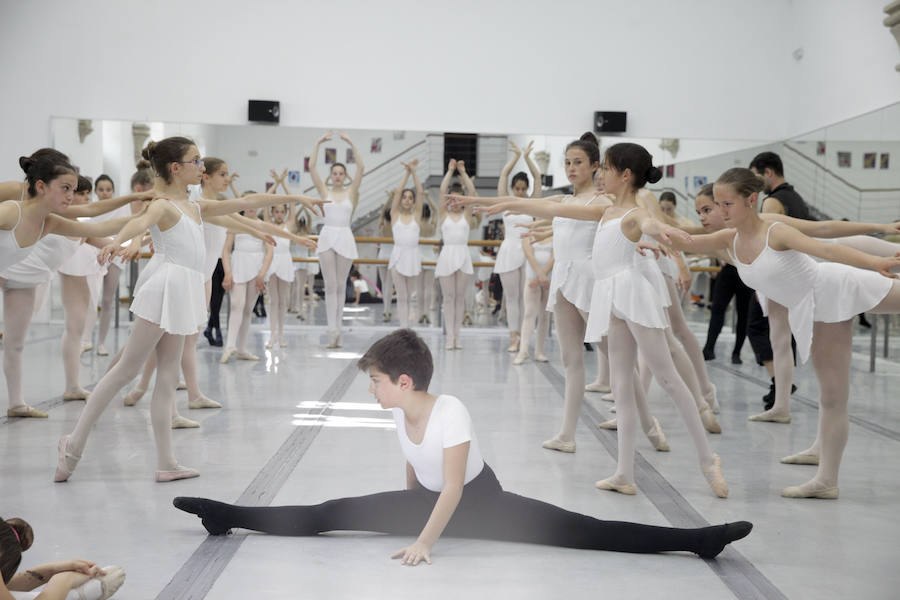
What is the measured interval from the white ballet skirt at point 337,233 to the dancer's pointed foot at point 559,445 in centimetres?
477

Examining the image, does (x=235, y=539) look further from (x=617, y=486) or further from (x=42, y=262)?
(x=42, y=262)

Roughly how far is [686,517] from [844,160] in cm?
709

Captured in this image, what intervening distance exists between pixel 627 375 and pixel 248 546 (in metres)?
1.75

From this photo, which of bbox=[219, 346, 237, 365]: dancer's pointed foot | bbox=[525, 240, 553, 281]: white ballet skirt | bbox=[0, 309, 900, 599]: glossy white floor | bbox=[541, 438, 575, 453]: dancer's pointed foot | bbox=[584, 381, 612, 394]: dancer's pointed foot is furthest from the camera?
bbox=[525, 240, 553, 281]: white ballet skirt

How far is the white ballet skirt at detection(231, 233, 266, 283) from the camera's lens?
7891 mm

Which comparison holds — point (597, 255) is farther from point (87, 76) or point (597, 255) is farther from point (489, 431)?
point (87, 76)

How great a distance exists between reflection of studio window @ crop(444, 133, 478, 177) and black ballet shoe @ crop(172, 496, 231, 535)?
874cm

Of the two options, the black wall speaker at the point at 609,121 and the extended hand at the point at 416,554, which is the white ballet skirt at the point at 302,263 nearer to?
the black wall speaker at the point at 609,121

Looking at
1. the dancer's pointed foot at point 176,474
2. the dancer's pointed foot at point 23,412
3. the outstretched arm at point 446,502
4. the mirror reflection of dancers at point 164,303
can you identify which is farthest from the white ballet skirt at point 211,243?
the outstretched arm at point 446,502

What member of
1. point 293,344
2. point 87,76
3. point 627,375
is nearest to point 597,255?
point 627,375

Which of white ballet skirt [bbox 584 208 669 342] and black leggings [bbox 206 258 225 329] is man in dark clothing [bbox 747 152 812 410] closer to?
white ballet skirt [bbox 584 208 669 342]

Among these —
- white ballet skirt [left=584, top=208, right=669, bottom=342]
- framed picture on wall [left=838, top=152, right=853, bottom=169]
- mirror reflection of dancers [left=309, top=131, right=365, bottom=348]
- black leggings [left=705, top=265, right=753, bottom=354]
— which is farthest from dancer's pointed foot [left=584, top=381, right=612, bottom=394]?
framed picture on wall [left=838, top=152, right=853, bottom=169]

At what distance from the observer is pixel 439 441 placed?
284cm

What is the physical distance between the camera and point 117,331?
10062mm
